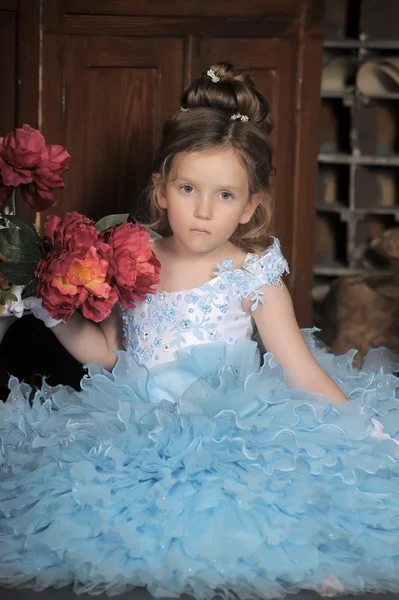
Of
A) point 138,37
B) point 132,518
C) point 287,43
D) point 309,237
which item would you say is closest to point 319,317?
point 309,237

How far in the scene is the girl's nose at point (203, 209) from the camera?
215 centimetres

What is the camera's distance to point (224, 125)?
7.19ft

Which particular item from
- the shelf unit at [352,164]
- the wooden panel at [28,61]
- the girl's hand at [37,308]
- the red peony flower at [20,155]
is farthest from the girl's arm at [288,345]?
the shelf unit at [352,164]

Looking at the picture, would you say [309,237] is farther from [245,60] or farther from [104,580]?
[104,580]

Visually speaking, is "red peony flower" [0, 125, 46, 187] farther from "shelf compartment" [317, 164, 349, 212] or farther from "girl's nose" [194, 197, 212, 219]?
"shelf compartment" [317, 164, 349, 212]

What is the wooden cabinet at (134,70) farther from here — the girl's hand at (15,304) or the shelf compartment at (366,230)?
the girl's hand at (15,304)

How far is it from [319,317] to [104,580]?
2561 mm

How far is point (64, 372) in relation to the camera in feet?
10.5

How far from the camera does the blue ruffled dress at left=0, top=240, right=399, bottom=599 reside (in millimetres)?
1746

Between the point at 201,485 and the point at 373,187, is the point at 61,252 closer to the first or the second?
the point at 201,485

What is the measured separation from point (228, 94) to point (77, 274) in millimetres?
607

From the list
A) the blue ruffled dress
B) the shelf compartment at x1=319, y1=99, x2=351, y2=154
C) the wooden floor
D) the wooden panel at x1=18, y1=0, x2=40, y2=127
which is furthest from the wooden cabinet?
the wooden floor

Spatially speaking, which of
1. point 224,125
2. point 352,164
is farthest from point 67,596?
point 352,164

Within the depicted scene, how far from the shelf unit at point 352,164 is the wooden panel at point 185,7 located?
30.4 inches
